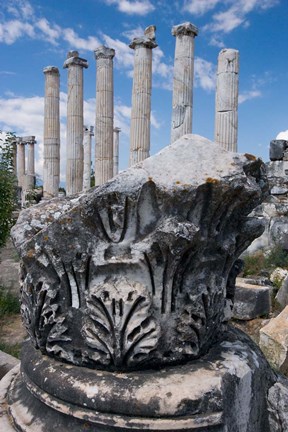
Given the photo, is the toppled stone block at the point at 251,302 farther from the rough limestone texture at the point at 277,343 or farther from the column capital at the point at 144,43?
the column capital at the point at 144,43

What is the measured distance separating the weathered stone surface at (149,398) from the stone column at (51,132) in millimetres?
18175

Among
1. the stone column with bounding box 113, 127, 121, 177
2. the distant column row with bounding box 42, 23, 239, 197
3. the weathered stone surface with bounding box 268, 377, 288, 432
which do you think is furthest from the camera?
the stone column with bounding box 113, 127, 121, 177

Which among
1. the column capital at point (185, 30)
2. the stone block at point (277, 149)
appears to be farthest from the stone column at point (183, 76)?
the stone block at point (277, 149)

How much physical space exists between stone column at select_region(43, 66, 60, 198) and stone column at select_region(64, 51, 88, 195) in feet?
4.22

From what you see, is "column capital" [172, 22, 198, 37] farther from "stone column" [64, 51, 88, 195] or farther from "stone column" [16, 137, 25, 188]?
"stone column" [16, 137, 25, 188]

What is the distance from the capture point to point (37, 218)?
2.41m

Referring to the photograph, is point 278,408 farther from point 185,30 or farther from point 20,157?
point 20,157

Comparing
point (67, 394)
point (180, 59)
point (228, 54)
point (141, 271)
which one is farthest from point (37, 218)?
point (180, 59)

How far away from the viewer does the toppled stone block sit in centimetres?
673

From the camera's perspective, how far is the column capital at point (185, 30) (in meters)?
14.5

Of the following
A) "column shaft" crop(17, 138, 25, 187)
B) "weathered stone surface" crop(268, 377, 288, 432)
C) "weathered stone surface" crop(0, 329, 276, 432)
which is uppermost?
"column shaft" crop(17, 138, 25, 187)

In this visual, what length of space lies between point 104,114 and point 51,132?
137 inches

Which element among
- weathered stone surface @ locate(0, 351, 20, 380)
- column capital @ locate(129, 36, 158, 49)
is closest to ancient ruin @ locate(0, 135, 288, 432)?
weathered stone surface @ locate(0, 351, 20, 380)

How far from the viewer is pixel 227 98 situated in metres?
13.3
